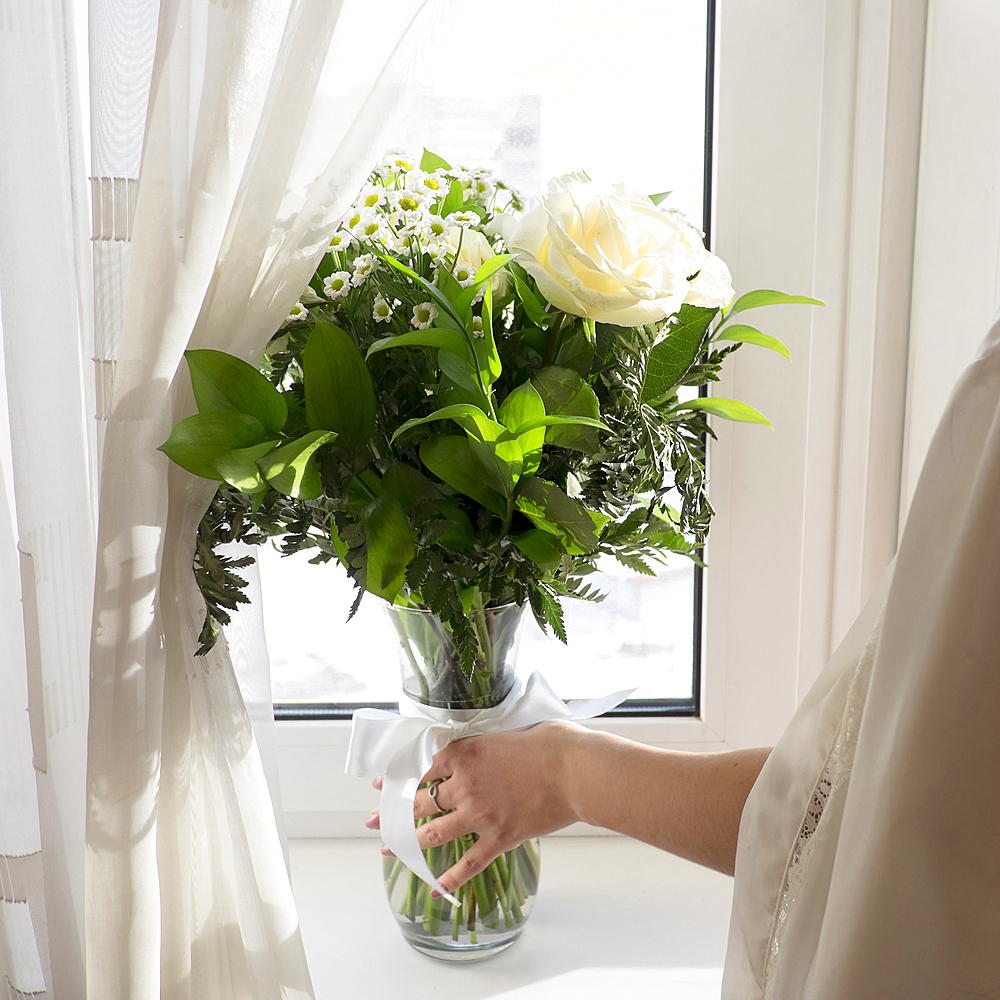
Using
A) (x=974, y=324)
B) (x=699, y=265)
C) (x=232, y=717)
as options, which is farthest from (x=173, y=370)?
(x=974, y=324)

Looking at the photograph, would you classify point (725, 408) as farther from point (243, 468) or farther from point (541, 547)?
point (243, 468)

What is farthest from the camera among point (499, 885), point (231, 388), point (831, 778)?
point (499, 885)

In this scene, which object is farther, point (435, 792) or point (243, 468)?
point (435, 792)

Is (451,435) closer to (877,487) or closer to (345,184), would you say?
(345,184)

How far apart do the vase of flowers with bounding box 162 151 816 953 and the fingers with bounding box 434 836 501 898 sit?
0.59ft

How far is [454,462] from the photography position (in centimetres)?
56

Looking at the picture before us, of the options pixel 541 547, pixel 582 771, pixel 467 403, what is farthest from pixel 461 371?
pixel 582 771

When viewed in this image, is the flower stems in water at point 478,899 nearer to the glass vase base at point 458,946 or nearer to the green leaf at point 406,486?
the glass vase base at point 458,946

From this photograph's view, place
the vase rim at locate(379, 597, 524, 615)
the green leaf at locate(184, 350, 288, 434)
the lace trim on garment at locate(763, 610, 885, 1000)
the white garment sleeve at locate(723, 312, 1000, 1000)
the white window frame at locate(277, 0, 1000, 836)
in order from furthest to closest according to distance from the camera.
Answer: the white window frame at locate(277, 0, 1000, 836) → the vase rim at locate(379, 597, 524, 615) → the green leaf at locate(184, 350, 288, 434) → the lace trim on garment at locate(763, 610, 885, 1000) → the white garment sleeve at locate(723, 312, 1000, 1000)

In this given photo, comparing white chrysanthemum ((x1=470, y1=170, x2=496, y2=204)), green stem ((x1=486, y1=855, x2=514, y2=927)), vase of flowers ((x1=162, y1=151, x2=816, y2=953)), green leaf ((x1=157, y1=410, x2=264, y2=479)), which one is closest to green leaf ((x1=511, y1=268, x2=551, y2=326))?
vase of flowers ((x1=162, y1=151, x2=816, y2=953))

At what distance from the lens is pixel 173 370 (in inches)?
22.2

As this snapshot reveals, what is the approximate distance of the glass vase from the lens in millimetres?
682

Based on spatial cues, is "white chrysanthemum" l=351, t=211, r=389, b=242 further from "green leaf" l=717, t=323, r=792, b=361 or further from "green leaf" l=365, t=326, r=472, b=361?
"green leaf" l=717, t=323, r=792, b=361

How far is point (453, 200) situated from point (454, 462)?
0.69ft
